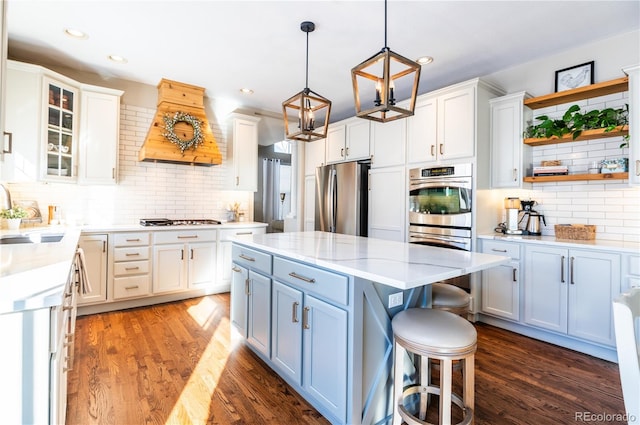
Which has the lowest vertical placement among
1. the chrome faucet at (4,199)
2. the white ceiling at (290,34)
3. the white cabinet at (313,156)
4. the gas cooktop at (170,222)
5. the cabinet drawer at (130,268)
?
the cabinet drawer at (130,268)

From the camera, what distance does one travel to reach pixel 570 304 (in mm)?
2705

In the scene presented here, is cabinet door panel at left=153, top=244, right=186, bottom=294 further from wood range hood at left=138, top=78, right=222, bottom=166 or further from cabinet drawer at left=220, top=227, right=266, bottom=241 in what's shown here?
wood range hood at left=138, top=78, right=222, bottom=166

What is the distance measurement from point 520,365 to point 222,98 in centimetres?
459

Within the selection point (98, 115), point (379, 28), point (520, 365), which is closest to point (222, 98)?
point (98, 115)

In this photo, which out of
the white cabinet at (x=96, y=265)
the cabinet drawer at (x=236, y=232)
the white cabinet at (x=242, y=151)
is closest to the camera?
the white cabinet at (x=96, y=265)

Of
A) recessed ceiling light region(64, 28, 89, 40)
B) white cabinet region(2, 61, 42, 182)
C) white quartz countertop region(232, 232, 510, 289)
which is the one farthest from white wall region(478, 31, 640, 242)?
white cabinet region(2, 61, 42, 182)

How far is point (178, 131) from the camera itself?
4023 mm

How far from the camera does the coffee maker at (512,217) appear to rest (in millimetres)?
3252

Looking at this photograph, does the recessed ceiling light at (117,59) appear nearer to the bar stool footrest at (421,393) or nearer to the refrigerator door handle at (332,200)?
the refrigerator door handle at (332,200)

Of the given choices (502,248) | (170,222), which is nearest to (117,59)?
(170,222)

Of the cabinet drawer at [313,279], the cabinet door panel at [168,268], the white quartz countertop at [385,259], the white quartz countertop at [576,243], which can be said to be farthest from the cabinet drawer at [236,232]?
the white quartz countertop at [576,243]

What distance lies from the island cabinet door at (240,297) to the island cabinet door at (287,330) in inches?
17.7

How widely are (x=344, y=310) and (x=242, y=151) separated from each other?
3.60 metres

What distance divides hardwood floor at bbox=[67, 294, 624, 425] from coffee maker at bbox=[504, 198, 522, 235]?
3.29 feet
